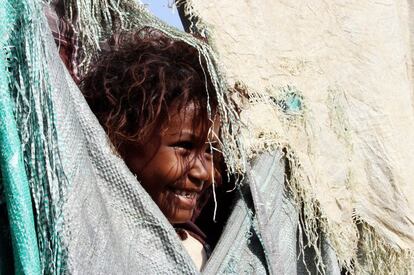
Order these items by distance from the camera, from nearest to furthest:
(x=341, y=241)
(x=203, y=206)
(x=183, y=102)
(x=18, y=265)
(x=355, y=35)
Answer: (x=18, y=265), (x=183, y=102), (x=203, y=206), (x=341, y=241), (x=355, y=35)

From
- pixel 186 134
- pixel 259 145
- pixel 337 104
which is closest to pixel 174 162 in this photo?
pixel 186 134

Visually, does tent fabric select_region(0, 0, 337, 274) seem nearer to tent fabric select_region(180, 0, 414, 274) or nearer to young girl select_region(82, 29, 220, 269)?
young girl select_region(82, 29, 220, 269)

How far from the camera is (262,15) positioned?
135 centimetres

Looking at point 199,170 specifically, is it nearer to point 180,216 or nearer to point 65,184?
point 180,216

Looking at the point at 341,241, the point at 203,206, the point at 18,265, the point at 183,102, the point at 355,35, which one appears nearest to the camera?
the point at 18,265

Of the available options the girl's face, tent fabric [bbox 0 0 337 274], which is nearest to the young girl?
the girl's face

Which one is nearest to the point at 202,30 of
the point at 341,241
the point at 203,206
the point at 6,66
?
the point at 203,206

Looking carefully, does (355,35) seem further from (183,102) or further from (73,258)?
(73,258)

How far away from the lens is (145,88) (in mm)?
1026

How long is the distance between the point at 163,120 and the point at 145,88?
0.16 feet

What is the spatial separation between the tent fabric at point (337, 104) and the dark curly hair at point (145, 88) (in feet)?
0.48

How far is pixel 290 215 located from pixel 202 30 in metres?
0.31

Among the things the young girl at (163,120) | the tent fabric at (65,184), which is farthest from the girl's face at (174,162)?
the tent fabric at (65,184)

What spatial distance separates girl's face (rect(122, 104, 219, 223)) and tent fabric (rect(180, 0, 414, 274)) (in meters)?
0.16
